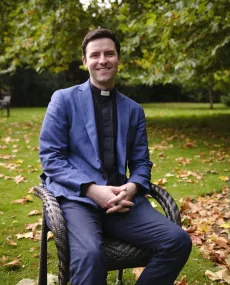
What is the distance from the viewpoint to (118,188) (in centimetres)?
256

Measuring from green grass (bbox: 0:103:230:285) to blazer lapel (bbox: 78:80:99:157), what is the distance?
4.18 ft

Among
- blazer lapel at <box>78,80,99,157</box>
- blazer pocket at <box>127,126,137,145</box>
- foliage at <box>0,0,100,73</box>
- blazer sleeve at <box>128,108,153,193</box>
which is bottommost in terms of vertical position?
blazer sleeve at <box>128,108,153,193</box>

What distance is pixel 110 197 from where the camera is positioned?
247 centimetres

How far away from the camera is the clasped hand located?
2.47 m

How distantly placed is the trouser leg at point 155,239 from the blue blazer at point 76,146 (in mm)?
240

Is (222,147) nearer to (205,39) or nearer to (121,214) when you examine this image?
(205,39)

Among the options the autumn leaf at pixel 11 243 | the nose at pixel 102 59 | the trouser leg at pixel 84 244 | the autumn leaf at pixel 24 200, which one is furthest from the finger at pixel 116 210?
the autumn leaf at pixel 24 200

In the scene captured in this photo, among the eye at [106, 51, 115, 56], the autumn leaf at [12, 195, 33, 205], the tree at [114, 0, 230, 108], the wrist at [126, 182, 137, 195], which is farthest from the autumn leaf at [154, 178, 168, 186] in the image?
the eye at [106, 51, 115, 56]

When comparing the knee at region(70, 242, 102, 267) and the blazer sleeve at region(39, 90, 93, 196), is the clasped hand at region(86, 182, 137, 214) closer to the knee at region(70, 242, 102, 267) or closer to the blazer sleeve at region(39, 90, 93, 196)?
the blazer sleeve at region(39, 90, 93, 196)

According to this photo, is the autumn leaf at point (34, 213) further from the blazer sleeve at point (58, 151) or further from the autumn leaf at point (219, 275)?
the autumn leaf at point (219, 275)

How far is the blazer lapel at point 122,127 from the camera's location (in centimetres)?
274

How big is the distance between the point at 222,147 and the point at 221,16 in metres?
3.23

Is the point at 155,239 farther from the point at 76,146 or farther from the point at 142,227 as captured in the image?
the point at 76,146

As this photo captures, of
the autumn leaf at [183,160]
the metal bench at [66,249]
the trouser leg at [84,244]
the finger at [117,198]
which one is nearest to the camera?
the trouser leg at [84,244]
